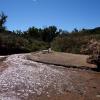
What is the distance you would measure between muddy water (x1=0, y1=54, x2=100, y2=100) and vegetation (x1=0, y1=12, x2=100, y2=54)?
276 inches

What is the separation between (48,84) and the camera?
959 cm

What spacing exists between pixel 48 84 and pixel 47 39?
49.1 m

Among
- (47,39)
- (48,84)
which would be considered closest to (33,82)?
(48,84)

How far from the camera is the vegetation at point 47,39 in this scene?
870 inches

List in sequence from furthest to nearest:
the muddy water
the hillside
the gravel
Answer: the hillside, the gravel, the muddy water

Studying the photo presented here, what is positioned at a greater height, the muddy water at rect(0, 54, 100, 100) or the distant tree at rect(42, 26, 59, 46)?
the distant tree at rect(42, 26, 59, 46)

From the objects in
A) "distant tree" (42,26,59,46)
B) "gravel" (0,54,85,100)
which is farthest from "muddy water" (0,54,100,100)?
"distant tree" (42,26,59,46)

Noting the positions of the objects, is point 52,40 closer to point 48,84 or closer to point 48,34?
point 48,34

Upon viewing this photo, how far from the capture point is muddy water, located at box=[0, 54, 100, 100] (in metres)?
8.02

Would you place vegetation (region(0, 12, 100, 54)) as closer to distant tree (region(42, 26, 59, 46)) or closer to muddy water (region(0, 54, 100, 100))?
distant tree (region(42, 26, 59, 46))

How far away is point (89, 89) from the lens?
8.96 m

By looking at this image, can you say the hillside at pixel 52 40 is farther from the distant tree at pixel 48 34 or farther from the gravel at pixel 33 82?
the gravel at pixel 33 82

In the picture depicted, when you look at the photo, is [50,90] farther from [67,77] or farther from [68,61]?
[68,61]

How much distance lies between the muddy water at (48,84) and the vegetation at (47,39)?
701cm
